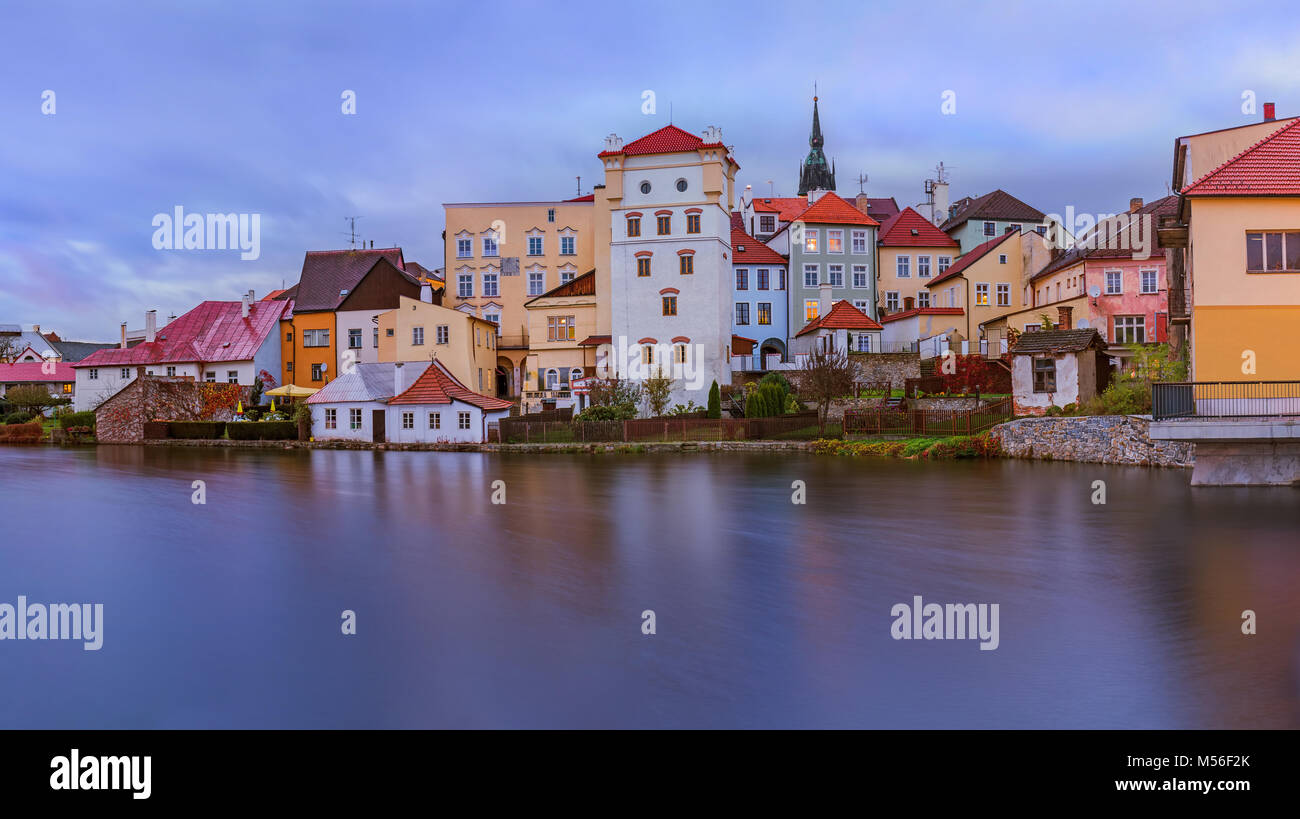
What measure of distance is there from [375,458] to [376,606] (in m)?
29.0

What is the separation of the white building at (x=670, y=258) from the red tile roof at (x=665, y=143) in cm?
6

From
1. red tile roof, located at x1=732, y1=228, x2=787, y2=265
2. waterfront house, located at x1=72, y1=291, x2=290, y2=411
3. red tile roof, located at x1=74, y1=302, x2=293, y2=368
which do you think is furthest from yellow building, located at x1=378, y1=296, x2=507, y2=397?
red tile roof, located at x1=732, y1=228, x2=787, y2=265

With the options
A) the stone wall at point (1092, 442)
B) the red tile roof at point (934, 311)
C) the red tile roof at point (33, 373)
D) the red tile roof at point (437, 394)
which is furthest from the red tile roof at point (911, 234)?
the red tile roof at point (33, 373)

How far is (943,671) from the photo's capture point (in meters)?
8.44

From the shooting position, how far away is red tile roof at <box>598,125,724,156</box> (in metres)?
52.3

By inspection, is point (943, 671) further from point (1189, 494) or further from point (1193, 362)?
point (1193, 362)

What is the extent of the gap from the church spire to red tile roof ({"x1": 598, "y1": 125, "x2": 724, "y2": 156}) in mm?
67875

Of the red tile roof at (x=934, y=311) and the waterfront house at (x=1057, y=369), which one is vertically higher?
the red tile roof at (x=934, y=311)

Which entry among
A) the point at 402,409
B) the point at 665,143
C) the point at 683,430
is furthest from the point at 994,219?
the point at 402,409

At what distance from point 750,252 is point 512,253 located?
16.6 m

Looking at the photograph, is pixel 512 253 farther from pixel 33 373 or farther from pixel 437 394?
pixel 33 373

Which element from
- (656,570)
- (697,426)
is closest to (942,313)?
(697,426)

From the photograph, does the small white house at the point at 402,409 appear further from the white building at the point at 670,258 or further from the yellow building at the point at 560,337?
the white building at the point at 670,258

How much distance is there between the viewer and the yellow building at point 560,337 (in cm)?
5494
